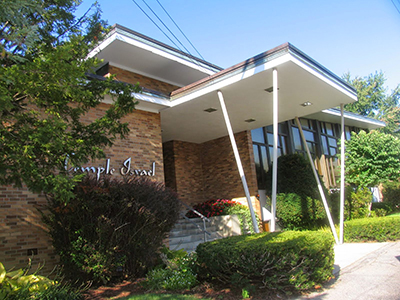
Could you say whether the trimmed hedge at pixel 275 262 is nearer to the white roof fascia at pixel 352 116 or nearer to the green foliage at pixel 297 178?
the green foliage at pixel 297 178

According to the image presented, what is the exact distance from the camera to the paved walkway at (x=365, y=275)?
481 cm

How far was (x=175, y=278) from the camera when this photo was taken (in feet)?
18.7

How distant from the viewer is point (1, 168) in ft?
12.4

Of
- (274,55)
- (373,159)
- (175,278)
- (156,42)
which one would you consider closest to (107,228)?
(175,278)

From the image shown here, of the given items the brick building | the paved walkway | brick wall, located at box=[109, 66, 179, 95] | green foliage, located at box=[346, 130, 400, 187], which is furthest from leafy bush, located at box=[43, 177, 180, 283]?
green foliage, located at box=[346, 130, 400, 187]

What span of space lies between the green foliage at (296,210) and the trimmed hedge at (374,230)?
4.87 feet

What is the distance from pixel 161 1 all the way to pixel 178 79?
3732 mm

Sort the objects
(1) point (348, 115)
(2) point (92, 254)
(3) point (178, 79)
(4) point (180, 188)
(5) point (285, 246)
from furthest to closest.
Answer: (1) point (348, 115) < (4) point (180, 188) < (3) point (178, 79) < (2) point (92, 254) < (5) point (285, 246)

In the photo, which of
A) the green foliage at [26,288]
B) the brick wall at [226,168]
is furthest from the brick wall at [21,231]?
the brick wall at [226,168]

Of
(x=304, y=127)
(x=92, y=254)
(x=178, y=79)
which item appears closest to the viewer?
(x=92, y=254)

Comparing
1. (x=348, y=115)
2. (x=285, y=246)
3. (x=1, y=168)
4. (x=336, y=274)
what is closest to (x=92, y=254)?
(x=1, y=168)

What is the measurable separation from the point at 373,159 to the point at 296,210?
16.2 feet

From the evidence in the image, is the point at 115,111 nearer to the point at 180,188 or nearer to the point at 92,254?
the point at 92,254

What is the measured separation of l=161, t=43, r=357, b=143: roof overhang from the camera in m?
7.74
